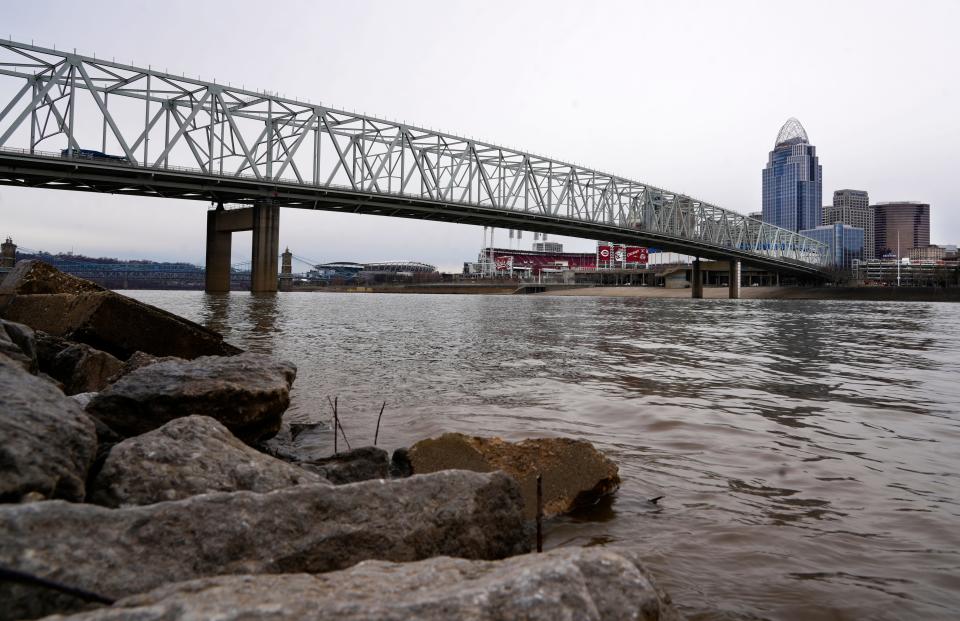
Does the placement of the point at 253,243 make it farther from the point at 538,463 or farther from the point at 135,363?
the point at 538,463

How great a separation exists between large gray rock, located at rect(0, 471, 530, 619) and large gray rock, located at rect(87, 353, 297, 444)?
274 centimetres

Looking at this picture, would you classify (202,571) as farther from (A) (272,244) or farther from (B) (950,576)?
(A) (272,244)

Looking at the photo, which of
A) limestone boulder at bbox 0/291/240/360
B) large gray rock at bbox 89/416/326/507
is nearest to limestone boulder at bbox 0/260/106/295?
limestone boulder at bbox 0/291/240/360

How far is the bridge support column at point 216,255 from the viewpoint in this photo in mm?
70000

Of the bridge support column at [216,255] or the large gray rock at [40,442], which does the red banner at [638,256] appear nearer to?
the bridge support column at [216,255]

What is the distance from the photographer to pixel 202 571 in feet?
7.14

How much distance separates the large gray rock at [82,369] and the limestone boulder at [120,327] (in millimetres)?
1126

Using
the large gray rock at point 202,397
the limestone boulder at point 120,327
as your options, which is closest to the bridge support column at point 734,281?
the limestone boulder at point 120,327

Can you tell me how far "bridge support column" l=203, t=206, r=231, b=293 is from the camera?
230ft

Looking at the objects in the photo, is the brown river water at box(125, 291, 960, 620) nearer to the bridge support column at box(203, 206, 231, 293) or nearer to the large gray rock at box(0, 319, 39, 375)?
the large gray rock at box(0, 319, 39, 375)

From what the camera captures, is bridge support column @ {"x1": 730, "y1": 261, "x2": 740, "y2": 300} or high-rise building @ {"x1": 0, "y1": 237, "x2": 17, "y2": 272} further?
bridge support column @ {"x1": 730, "y1": 261, "x2": 740, "y2": 300}

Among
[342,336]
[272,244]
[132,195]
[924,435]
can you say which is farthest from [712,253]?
[924,435]

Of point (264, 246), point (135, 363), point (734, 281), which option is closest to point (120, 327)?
point (135, 363)

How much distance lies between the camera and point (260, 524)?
7.82 ft
